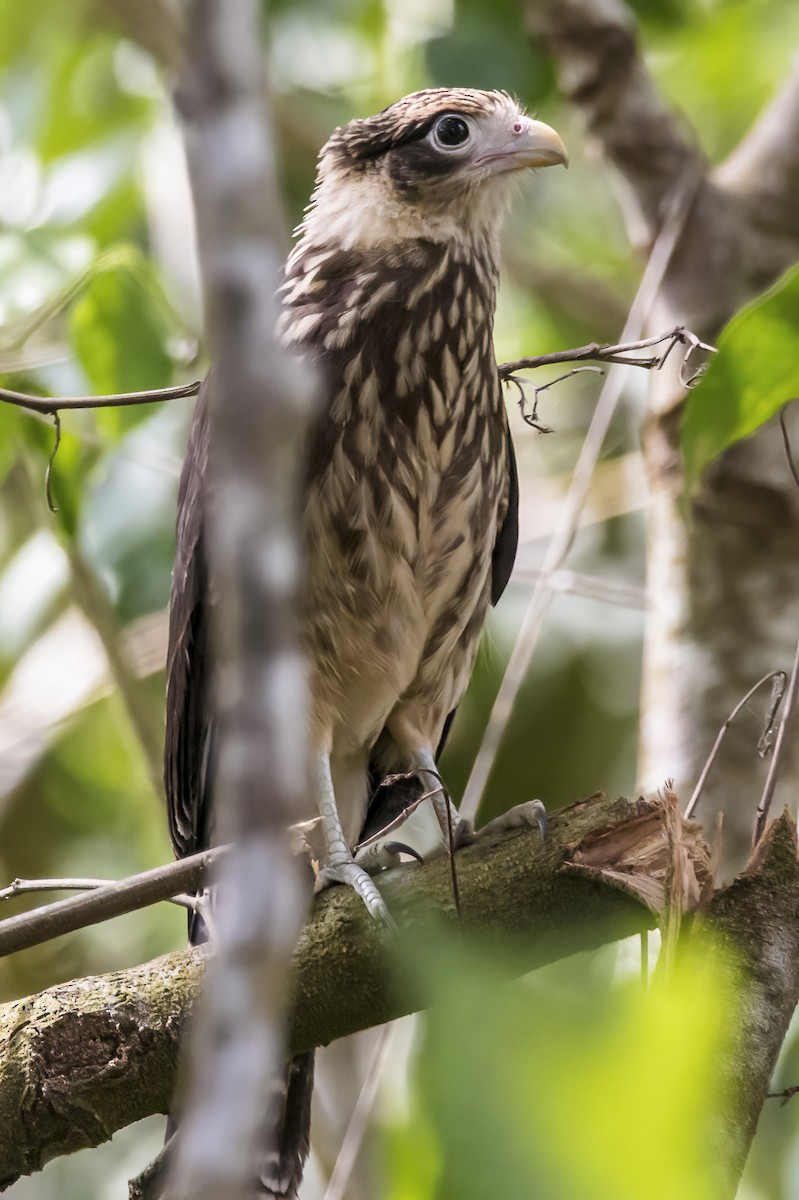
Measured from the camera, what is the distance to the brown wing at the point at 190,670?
259cm

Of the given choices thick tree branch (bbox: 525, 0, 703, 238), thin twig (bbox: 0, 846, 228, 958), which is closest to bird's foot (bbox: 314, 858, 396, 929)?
thin twig (bbox: 0, 846, 228, 958)

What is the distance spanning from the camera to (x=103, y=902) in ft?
5.57

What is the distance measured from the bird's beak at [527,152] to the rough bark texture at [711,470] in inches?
27.8

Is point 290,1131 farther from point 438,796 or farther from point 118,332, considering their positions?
point 118,332

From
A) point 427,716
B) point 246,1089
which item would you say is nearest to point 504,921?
point 427,716

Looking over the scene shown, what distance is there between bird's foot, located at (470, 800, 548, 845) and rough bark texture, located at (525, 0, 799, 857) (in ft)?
3.08

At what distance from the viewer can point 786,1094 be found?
2008 millimetres

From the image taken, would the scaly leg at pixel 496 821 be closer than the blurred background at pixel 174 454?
Yes

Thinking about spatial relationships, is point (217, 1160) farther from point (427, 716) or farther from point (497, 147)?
point (497, 147)

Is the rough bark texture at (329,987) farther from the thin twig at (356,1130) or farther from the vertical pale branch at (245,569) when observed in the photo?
the vertical pale branch at (245,569)

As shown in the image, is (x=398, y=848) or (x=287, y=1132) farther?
(x=287, y=1132)

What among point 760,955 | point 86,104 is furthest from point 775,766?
point 86,104

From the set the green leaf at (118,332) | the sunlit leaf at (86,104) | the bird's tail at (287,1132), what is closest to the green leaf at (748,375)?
the green leaf at (118,332)

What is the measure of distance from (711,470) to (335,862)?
1.43 meters
